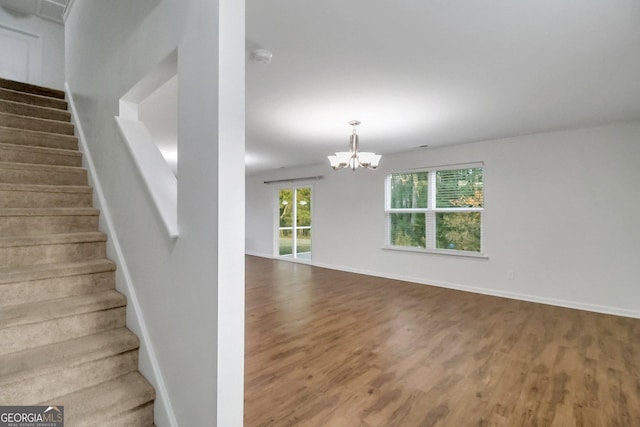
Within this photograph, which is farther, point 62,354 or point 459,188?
point 459,188

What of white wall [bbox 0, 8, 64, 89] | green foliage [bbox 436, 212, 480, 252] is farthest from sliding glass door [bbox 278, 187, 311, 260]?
white wall [bbox 0, 8, 64, 89]

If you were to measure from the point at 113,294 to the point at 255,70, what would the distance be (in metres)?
1.93

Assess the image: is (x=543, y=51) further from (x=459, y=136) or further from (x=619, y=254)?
(x=619, y=254)

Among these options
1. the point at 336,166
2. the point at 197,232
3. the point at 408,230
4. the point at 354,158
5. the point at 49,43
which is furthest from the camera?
the point at 408,230

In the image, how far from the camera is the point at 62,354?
1.37 metres

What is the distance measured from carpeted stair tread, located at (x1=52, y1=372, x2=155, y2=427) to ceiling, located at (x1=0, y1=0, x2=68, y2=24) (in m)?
4.90

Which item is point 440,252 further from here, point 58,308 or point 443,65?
point 58,308

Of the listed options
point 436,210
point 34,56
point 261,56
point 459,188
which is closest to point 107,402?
point 261,56

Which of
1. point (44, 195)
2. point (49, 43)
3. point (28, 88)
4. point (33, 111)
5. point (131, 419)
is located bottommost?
point (131, 419)

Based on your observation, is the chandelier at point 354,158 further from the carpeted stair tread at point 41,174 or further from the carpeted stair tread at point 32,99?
the carpeted stair tread at point 32,99

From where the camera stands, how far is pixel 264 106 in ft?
10.8

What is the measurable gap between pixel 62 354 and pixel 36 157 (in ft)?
5.67

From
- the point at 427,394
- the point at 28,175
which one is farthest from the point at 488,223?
the point at 28,175

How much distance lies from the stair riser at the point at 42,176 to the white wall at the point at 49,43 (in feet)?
12.3
